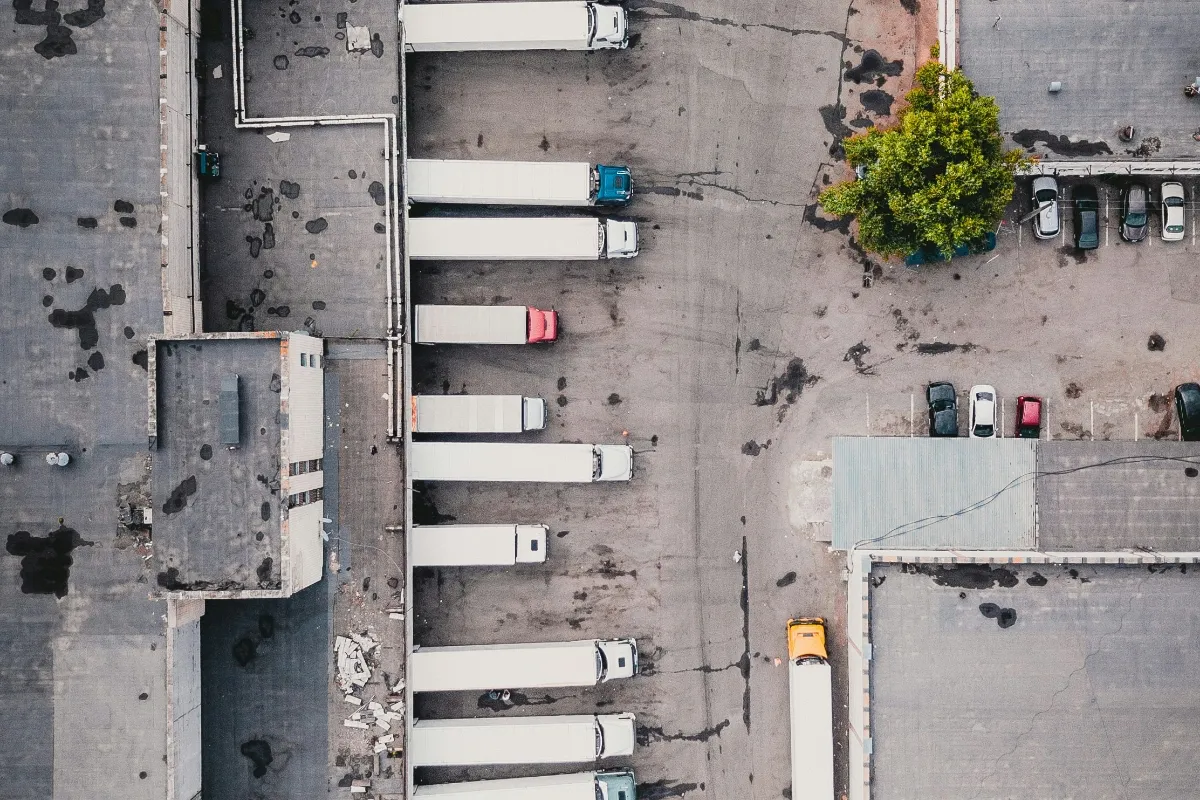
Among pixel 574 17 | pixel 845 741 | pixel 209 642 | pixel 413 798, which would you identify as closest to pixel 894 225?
pixel 574 17

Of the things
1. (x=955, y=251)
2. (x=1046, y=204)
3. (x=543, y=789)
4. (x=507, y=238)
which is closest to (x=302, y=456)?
(x=507, y=238)

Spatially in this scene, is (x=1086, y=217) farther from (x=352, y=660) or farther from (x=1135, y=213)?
(x=352, y=660)

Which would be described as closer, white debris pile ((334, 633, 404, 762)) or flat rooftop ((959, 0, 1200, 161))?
white debris pile ((334, 633, 404, 762))

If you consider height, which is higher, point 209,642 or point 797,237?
point 797,237

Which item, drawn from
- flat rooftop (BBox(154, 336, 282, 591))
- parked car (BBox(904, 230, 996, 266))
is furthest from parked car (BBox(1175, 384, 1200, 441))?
flat rooftop (BBox(154, 336, 282, 591))

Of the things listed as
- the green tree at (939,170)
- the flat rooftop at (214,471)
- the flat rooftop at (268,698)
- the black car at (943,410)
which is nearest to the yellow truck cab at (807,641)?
the black car at (943,410)

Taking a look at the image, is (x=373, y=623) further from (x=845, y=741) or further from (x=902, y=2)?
(x=902, y=2)

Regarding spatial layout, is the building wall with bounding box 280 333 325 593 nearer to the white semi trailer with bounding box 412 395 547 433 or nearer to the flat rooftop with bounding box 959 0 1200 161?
the white semi trailer with bounding box 412 395 547 433
